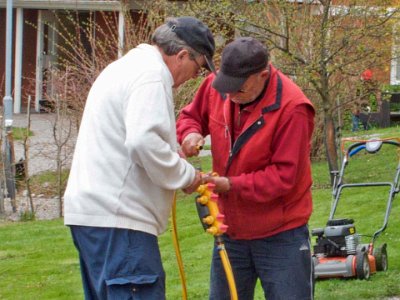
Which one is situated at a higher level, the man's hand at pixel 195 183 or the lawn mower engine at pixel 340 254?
the man's hand at pixel 195 183

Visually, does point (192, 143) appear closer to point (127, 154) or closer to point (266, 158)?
point (266, 158)

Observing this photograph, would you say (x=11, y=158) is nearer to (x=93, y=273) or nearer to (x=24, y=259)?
(x=24, y=259)

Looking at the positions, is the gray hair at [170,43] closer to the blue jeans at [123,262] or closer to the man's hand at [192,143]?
the man's hand at [192,143]

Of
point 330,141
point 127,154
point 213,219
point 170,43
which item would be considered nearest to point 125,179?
point 127,154

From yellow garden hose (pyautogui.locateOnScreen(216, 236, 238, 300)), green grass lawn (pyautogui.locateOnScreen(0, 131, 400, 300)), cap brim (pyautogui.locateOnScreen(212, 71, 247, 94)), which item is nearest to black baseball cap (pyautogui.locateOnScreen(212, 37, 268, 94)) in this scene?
cap brim (pyautogui.locateOnScreen(212, 71, 247, 94))

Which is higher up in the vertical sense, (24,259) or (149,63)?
(149,63)

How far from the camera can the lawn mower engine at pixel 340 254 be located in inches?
266

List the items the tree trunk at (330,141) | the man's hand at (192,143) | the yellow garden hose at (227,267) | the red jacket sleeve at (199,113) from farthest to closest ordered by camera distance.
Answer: the tree trunk at (330,141), the red jacket sleeve at (199,113), the man's hand at (192,143), the yellow garden hose at (227,267)

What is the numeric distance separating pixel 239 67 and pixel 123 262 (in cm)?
100

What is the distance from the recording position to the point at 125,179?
12.2 feet

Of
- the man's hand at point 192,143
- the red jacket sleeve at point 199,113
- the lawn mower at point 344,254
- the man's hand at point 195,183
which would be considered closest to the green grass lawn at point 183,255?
the lawn mower at point 344,254

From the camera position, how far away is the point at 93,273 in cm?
382

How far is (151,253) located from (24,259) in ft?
17.3

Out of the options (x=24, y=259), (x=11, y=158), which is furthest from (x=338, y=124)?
(x=24, y=259)
